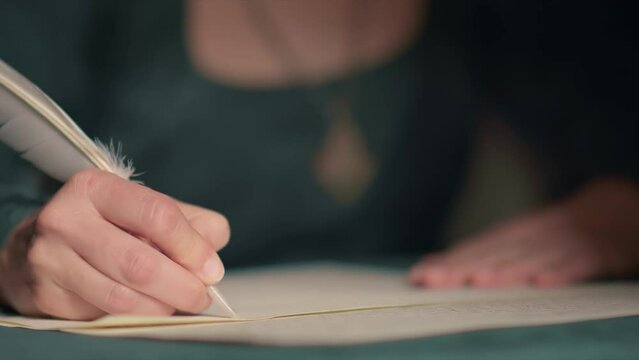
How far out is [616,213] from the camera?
0.91 m

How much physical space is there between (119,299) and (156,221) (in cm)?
6

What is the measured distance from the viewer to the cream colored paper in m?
0.35

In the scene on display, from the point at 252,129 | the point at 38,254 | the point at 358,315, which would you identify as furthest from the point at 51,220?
the point at 252,129

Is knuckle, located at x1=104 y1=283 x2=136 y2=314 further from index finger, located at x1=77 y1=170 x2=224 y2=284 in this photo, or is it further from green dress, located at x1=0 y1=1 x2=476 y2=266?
green dress, located at x1=0 y1=1 x2=476 y2=266

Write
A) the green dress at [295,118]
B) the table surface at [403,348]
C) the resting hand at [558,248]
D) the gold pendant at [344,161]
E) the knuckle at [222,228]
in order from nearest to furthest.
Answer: the table surface at [403,348]
the knuckle at [222,228]
the resting hand at [558,248]
the green dress at [295,118]
the gold pendant at [344,161]

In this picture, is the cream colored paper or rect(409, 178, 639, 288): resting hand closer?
the cream colored paper

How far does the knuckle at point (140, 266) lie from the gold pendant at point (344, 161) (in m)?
0.64

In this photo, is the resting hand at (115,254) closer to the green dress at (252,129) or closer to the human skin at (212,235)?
the human skin at (212,235)

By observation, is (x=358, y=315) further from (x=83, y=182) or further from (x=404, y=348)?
(x=83, y=182)

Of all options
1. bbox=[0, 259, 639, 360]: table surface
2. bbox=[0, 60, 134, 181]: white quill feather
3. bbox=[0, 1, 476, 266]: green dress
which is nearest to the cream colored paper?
bbox=[0, 259, 639, 360]: table surface

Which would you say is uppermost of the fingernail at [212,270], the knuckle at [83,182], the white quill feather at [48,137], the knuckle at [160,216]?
the white quill feather at [48,137]

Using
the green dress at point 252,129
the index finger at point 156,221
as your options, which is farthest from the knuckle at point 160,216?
the green dress at point 252,129

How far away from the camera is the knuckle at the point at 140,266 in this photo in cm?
40

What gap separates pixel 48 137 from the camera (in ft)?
1.45
